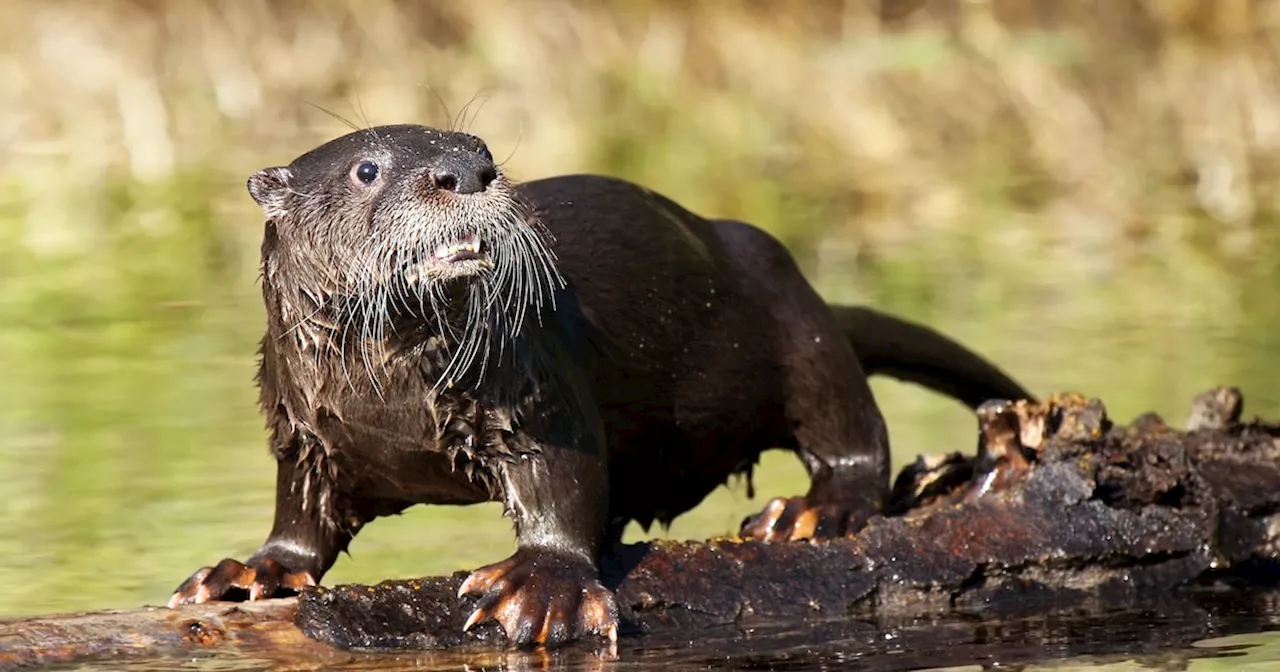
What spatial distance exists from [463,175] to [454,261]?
145mm

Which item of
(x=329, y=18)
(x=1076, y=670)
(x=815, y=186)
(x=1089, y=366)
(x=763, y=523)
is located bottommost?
(x=1076, y=670)

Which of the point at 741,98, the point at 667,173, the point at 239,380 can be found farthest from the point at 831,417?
the point at 741,98

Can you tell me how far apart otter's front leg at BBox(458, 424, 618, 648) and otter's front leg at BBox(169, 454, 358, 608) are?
42cm

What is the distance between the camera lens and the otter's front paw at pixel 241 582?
4191mm

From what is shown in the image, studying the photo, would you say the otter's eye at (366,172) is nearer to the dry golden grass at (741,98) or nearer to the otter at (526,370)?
the otter at (526,370)

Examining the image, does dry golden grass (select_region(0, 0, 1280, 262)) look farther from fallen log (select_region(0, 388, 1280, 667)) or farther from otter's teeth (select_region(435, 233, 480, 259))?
otter's teeth (select_region(435, 233, 480, 259))

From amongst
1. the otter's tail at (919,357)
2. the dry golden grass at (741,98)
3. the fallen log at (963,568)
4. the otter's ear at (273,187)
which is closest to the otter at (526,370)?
the otter's ear at (273,187)

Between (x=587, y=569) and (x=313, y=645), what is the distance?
512 mm

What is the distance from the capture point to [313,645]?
3.78 m

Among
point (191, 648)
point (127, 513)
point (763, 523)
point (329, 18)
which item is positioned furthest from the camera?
point (329, 18)

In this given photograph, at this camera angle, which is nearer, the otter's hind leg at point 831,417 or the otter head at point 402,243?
the otter head at point 402,243

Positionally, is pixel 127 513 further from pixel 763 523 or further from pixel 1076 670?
pixel 1076 670

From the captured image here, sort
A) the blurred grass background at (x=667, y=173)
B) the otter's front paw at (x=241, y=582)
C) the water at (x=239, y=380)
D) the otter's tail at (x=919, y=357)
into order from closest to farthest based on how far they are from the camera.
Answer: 1. the otter's front paw at (x=241, y=582)
2. the water at (x=239, y=380)
3. the otter's tail at (x=919, y=357)
4. the blurred grass background at (x=667, y=173)

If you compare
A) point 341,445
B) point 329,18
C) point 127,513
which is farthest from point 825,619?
point 329,18
